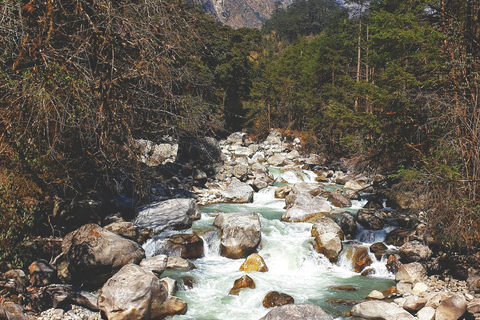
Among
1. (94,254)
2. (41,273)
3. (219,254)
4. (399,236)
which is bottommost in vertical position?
(219,254)

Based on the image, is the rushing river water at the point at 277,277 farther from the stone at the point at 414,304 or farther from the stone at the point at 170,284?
the stone at the point at 414,304

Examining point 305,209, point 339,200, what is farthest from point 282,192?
point 305,209

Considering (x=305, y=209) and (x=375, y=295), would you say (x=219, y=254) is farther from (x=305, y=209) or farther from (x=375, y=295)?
(x=375, y=295)

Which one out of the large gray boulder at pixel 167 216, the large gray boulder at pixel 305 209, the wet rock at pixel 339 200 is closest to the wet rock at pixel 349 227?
the large gray boulder at pixel 305 209

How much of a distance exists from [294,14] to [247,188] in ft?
249

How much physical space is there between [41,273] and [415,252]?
27.8ft

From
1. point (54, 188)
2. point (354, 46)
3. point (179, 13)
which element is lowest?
point (54, 188)

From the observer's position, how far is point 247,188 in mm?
15125

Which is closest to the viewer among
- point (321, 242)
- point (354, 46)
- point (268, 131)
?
point (321, 242)

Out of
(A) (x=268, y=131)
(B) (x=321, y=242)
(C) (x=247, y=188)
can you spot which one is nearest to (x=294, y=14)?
(A) (x=268, y=131)

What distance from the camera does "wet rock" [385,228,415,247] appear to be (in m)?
9.45

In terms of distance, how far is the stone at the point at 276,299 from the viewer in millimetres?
6699

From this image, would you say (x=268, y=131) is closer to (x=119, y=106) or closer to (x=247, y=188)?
(x=247, y=188)

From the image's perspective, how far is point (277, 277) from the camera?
26.8ft
